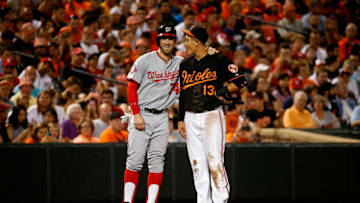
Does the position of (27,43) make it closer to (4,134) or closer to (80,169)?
(4,134)

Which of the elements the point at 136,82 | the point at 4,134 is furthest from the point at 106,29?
the point at 136,82

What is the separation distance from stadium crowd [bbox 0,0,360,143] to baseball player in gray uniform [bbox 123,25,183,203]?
2753 millimetres

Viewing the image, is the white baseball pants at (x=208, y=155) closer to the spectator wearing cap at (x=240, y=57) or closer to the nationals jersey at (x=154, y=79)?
the nationals jersey at (x=154, y=79)

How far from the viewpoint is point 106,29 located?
1270cm

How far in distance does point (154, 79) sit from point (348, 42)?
8.65m

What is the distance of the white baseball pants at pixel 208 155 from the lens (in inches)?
215

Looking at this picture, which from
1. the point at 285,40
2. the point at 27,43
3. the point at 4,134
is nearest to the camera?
the point at 4,134

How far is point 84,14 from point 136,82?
24.5ft

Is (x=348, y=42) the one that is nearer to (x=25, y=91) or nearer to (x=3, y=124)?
(x=25, y=91)

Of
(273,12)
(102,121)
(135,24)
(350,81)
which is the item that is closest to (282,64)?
(350,81)

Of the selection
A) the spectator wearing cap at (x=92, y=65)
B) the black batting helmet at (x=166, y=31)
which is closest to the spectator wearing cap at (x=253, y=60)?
the spectator wearing cap at (x=92, y=65)

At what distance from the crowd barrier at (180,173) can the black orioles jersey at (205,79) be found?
2.72 metres

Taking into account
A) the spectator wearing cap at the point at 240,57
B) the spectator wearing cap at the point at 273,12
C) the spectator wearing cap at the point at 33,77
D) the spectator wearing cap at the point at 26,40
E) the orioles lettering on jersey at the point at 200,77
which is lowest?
the orioles lettering on jersey at the point at 200,77

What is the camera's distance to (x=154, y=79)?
18.9ft
